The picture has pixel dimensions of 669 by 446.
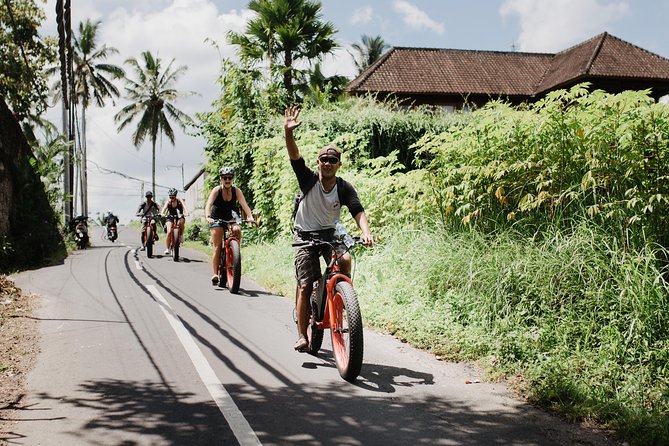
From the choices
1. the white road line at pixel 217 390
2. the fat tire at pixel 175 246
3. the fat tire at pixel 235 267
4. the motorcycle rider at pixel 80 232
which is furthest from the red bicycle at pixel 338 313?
the motorcycle rider at pixel 80 232

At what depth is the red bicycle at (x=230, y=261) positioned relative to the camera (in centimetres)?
1025

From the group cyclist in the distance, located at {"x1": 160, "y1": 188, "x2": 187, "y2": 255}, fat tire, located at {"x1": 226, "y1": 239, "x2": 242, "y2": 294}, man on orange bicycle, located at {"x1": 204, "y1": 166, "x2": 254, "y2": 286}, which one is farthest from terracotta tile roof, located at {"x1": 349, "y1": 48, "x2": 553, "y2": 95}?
fat tire, located at {"x1": 226, "y1": 239, "x2": 242, "y2": 294}

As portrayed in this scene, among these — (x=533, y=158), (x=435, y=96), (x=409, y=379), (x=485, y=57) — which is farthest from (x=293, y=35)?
(x=409, y=379)

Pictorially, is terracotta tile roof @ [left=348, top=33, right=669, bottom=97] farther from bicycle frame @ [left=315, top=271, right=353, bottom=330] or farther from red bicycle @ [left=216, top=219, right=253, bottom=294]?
bicycle frame @ [left=315, top=271, right=353, bottom=330]

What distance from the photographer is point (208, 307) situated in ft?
29.3

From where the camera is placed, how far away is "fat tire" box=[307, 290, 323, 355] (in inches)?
A: 234

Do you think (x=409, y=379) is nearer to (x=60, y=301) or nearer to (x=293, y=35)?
(x=60, y=301)

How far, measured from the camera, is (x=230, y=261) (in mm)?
10609

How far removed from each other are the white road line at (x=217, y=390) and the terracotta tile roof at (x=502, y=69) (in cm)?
2418

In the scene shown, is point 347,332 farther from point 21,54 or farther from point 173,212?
point 21,54

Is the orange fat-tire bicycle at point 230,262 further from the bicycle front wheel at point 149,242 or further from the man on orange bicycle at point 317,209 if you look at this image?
the bicycle front wheel at point 149,242

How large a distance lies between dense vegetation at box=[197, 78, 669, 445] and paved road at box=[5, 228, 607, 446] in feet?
1.55

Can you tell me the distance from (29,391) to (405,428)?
10.2 feet

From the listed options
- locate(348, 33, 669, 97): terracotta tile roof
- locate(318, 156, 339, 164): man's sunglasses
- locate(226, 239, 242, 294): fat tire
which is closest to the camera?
locate(318, 156, 339, 164): man's sunglasses
